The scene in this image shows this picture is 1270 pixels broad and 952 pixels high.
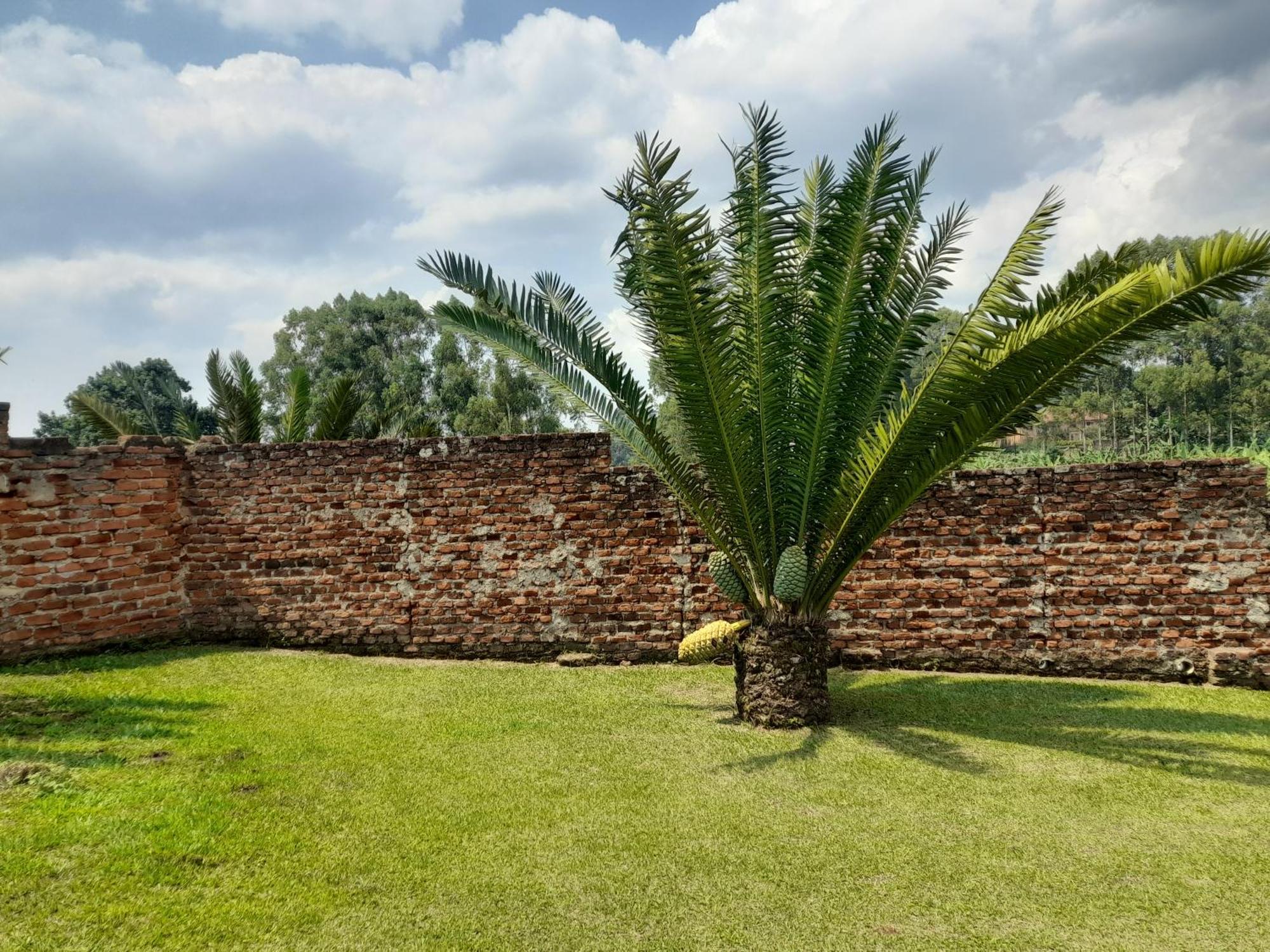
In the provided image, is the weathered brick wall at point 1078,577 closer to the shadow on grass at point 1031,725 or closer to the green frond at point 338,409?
the shadow on grass at point 1031,725

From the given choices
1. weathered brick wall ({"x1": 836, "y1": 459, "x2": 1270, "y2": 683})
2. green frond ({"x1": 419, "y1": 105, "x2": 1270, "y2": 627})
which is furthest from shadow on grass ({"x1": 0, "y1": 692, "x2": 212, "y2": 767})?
weathered brick wall ({"x1": 836, "y1": 459, "x2": 1270, "y2": 683})

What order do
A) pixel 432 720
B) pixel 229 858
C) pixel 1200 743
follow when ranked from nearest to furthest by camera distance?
pixel 229 858 < pixel 1200 743 < pixel 432 720

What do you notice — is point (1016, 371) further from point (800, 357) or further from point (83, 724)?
point (83, 724)

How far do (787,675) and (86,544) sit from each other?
5852 mm

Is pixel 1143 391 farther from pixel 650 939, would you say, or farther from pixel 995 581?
pixel 650 939

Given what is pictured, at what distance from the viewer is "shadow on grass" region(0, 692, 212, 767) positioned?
4.29 m

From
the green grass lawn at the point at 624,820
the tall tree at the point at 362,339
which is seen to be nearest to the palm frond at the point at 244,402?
the green grass lawn at the point at 624,820

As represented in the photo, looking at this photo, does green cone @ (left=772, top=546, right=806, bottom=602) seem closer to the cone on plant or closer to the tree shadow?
the cone on plant

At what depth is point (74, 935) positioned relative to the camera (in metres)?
2.65

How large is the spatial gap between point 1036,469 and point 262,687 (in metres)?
6.16

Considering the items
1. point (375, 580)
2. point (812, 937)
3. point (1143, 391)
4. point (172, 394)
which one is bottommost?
point (812, 937)

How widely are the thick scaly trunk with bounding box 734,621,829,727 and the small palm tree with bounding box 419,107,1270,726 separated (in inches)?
0.4

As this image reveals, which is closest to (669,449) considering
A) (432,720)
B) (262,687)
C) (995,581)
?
(432,720)

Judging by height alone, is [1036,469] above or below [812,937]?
above
